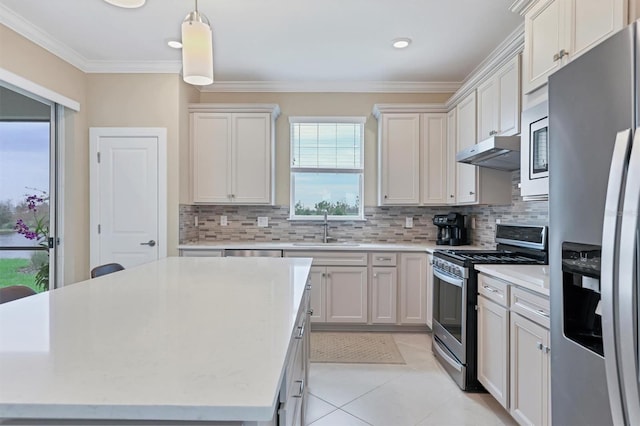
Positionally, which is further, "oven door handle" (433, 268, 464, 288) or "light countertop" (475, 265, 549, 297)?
"oven door handle" (433, 268, 464, 288)

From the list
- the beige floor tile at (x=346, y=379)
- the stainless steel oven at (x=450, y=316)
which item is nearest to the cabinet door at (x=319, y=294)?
the beige floor tile at (x=346, y=379)

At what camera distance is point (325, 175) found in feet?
14.0

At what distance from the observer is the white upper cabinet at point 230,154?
383 cm

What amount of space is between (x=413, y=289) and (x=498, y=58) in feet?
7.23

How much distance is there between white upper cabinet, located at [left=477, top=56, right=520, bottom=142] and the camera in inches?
100

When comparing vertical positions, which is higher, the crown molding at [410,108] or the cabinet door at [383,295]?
the crown molding at [410,108]

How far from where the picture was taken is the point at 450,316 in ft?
8.96

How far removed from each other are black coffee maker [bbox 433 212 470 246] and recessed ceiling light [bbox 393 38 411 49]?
5.63ft

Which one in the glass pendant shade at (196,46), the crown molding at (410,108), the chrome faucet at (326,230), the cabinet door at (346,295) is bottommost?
the cabinet door at (346,295)

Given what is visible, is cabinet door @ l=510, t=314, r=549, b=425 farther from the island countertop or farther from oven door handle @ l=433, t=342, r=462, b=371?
the island countertop

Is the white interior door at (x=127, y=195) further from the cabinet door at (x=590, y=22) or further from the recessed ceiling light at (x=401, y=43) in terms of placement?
the cabinet door at (x=590, y=22)

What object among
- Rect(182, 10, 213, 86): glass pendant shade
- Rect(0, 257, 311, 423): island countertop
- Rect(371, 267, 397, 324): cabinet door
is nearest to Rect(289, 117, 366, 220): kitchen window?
Rect(371, 267, 397, 324): cabinet door

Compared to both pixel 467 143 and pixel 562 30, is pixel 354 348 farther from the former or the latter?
pixel 562 30

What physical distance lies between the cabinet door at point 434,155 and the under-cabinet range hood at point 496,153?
72 cm
